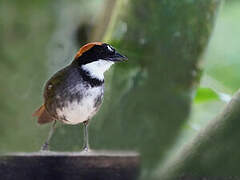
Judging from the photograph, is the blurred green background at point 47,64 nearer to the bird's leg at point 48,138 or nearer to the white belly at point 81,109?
the bird's leg at point 48,138

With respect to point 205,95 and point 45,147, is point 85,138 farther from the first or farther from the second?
point 205,95

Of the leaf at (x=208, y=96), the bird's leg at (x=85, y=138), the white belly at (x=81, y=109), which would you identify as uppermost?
the leaf at (x=208, y=96)

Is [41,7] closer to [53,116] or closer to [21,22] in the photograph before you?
[21,22]

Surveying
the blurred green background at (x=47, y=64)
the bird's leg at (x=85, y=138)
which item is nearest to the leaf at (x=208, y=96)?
the blurred green background at (x=47, y=64)

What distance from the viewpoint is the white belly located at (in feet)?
2.69

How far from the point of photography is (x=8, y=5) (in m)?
1.27

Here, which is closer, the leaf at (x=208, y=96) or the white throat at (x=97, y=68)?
the white throat at (x=97, y=68)

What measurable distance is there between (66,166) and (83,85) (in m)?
0.13

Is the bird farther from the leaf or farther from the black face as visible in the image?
the leaf

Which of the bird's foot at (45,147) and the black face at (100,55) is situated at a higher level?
the black face at (100,55)

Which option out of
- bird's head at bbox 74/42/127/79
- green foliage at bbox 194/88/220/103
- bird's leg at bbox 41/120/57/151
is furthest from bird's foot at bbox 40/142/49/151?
green foliage at bbox 194/88/220/103

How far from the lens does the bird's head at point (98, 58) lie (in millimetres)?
826

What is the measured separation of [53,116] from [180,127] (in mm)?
296

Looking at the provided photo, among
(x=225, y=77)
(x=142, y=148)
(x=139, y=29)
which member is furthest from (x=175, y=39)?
(x=225, y=77)
